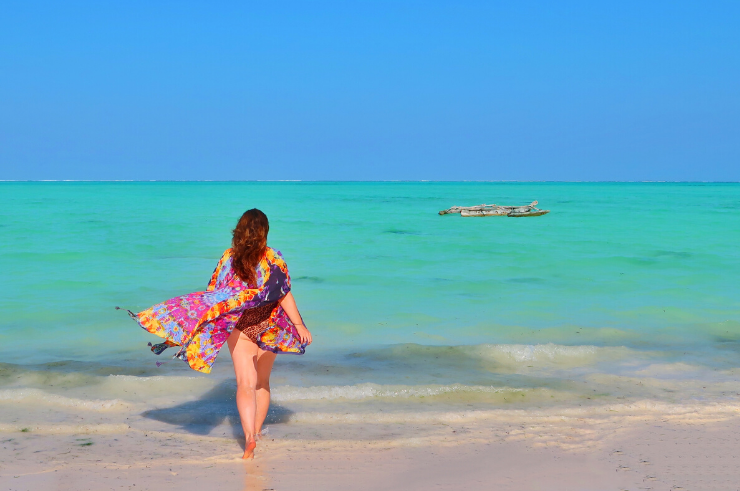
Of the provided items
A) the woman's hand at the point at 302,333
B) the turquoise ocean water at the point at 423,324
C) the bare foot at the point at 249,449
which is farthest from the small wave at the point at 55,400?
the woman's hand at the point at 302,333

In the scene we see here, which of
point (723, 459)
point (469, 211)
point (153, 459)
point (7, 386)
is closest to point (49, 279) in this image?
point (7, 386)

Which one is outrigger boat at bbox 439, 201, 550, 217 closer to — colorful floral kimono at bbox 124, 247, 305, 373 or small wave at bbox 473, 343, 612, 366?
small wave at bbox 473, 343, 612, 366

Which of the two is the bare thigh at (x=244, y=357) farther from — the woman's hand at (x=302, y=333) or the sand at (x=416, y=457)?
the sand at (x=416, y=457)

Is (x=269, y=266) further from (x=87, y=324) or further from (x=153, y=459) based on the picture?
(x=87, y=324)

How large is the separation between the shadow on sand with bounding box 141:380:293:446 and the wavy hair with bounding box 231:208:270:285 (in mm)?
1287

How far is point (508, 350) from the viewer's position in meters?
7.50

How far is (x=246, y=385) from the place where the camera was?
14.2 feet

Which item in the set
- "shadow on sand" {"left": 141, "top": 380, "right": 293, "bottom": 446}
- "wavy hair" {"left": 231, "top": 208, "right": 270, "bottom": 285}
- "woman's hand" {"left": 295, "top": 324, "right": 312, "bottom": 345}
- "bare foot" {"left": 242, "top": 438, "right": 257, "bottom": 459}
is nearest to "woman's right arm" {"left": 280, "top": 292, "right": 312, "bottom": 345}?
"woman's hand" {"left": 295, "top": 324, "right": 312, "bottom": 345}

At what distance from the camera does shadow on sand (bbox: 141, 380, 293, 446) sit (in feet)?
16.8

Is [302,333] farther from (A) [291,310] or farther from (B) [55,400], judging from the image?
(B) [55,400]

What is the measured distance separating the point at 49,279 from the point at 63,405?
29.4ft

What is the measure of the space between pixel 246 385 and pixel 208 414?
51.1 inches

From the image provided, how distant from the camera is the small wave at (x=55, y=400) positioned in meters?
5.52

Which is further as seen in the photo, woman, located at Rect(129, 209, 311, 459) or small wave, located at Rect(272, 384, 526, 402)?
small wave, located at Rect(272, 384, 526, 402)
